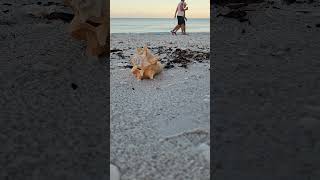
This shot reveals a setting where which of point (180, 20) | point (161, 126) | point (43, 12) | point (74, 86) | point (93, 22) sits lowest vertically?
point (161, 126)

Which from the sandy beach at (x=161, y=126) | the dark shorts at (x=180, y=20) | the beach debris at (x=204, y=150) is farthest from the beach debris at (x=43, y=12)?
the beach debris at (x=204, y=150)

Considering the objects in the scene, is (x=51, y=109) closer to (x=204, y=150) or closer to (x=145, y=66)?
(x=204, y=150)

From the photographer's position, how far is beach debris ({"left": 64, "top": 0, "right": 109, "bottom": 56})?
3988mm

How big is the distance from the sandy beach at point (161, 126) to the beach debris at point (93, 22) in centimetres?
35

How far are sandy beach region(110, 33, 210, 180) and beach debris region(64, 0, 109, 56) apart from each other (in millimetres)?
355

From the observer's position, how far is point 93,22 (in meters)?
4.06

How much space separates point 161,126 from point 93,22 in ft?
6.07

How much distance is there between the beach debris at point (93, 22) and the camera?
157 inches

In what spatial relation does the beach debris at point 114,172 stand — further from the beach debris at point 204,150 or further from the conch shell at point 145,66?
the conch shell at point 145,66

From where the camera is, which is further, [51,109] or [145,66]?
[145,66]

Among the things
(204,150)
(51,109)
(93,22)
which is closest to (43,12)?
(93,22)
